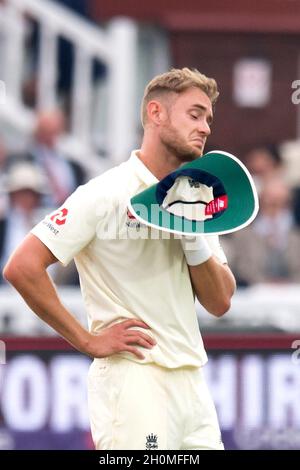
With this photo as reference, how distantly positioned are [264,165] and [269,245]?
3.99 feet

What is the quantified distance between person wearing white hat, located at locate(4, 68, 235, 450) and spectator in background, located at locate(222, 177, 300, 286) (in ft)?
18.0

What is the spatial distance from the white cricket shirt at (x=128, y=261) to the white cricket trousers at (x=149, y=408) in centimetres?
6

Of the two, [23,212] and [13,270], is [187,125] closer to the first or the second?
[13,270]

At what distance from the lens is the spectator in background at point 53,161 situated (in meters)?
12.1

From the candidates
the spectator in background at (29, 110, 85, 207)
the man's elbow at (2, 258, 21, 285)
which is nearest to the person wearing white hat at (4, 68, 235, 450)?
the man's elbow at (2, 258, 21, 285)

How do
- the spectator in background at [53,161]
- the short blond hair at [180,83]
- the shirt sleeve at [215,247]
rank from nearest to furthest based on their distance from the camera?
the short blond hair at [180,83]
the shirt sleeve at [215,247]
the spectator in background at [53,161]

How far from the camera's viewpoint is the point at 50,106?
13.3 meters

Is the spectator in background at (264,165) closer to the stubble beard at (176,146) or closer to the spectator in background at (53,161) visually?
the spectator in background at (53,161)

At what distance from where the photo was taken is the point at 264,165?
41.2ft

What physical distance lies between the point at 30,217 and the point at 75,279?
57 centimetres

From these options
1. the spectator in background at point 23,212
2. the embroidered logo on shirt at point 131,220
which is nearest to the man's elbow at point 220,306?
the embroidered logo on shirt at point 131,220

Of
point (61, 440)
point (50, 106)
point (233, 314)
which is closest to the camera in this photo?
point (61, 440)

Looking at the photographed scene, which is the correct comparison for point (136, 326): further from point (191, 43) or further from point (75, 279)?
point (191, 43)

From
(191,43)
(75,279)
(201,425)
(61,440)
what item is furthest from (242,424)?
(191,43)
